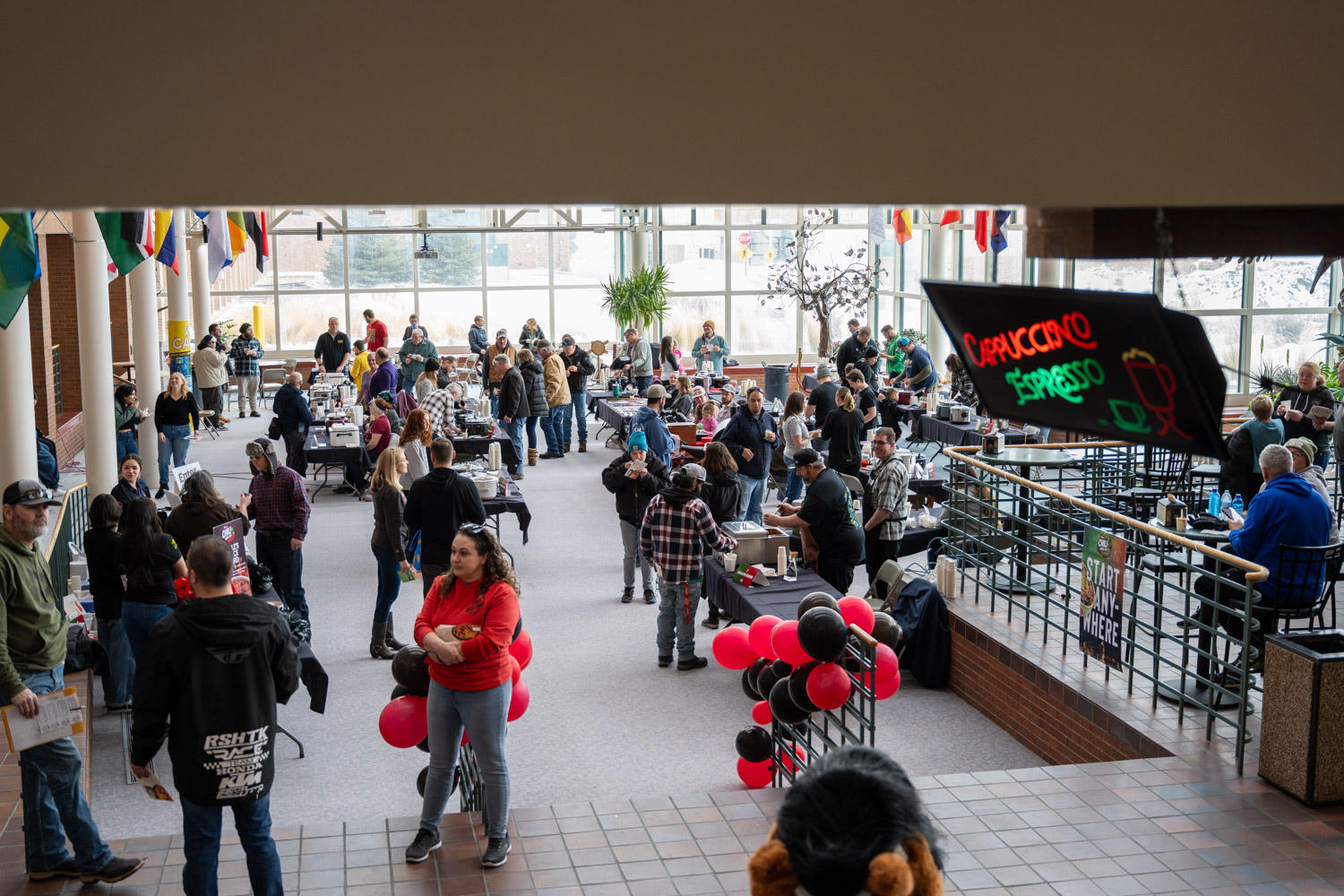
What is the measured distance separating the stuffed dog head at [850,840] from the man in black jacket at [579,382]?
553 inches

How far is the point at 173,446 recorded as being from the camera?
44.6ft

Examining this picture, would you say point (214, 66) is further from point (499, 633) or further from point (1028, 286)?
point (499, 633)

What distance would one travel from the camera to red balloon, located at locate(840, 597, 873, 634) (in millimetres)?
6211

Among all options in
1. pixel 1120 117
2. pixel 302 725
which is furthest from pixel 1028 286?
pixel 302 725

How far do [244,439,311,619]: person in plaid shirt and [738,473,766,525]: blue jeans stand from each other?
4170 millimetres

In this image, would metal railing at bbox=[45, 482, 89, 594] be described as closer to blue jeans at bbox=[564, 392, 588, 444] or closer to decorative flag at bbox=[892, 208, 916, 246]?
blue jeans at bbox=[564, 392, 588, 444]

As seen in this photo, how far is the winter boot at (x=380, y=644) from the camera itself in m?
8.39

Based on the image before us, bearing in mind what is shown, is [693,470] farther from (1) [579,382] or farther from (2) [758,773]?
(1) [579,382]

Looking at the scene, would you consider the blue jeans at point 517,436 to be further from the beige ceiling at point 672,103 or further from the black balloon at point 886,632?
the beige ceiling at point 672,103

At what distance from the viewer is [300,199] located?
2.30 metres

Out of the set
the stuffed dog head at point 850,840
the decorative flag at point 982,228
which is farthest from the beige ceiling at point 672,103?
the decorative flag at point 982,228

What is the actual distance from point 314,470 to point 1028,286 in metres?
13.6

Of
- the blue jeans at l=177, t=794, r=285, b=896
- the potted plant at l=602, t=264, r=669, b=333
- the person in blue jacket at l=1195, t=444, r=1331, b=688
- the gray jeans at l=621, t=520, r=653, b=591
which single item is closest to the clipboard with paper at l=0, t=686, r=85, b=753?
the blue jeans at l=177, t=794, r=285, b=896

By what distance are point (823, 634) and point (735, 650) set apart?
118cm
